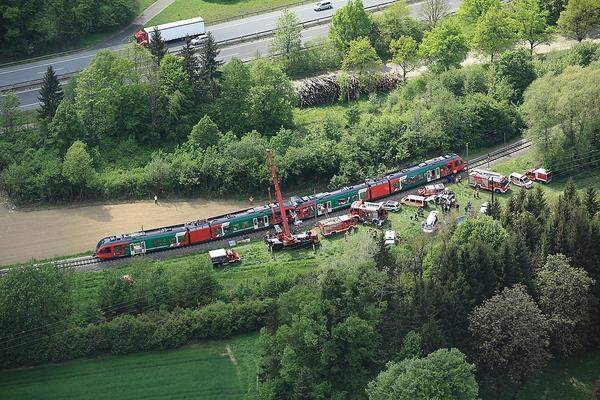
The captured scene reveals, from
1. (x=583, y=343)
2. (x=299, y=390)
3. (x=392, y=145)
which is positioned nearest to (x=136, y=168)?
Answer: (x=392, y=145)

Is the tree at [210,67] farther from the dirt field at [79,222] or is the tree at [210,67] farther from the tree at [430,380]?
the tree at [430,380]

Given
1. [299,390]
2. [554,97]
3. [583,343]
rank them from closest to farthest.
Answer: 1. [299,390]
2. [583,343]
3. [554,97]

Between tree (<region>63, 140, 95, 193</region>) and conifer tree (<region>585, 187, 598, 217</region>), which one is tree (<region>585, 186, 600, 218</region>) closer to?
conifer tree (<region>585, 187, 598, 217</region>)

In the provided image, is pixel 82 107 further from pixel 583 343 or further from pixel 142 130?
pixel 583 343

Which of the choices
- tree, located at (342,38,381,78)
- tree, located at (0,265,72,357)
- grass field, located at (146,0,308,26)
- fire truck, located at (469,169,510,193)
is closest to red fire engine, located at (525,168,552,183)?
fire truck, located at (469,169,510,193)

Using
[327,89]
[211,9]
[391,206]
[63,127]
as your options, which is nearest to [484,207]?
[391,206]

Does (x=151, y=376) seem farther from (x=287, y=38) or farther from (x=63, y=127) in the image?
(x=287, y=38)
